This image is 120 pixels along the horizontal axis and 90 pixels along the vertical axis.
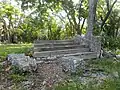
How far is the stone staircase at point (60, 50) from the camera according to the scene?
7.65 metres

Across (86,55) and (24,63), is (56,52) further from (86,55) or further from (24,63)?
(24,63)

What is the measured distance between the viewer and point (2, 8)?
23.1 m

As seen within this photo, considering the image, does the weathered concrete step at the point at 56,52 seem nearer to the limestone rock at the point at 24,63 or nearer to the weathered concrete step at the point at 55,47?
the weathered concrete step at the point at 55,47

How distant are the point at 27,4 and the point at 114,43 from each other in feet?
20.8

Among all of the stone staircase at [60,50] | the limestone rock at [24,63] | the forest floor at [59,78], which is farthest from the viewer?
the stone staircase at [60,50]

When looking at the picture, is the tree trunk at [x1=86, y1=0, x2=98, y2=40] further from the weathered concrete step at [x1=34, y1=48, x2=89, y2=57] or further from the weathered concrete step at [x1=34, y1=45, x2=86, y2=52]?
the weathered concrete step at [x1=34, y1=48, x2=89, y2=57]

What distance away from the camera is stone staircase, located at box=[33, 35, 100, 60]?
301 inches

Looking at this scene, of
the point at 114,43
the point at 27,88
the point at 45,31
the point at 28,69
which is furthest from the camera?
the point at 45,31

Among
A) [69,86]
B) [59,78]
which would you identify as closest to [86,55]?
[59,78]

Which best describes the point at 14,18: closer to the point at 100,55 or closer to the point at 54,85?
the point at 100,55

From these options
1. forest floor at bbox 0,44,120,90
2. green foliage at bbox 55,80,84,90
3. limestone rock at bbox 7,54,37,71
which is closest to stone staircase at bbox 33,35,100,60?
forest floor at bbox 0,44,120,90

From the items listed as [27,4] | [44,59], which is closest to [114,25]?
[27,4]

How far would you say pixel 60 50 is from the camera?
8.08 metres

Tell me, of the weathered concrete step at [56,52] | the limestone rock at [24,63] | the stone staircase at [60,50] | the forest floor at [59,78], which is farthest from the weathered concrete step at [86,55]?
the limestone rock at [24,63]
